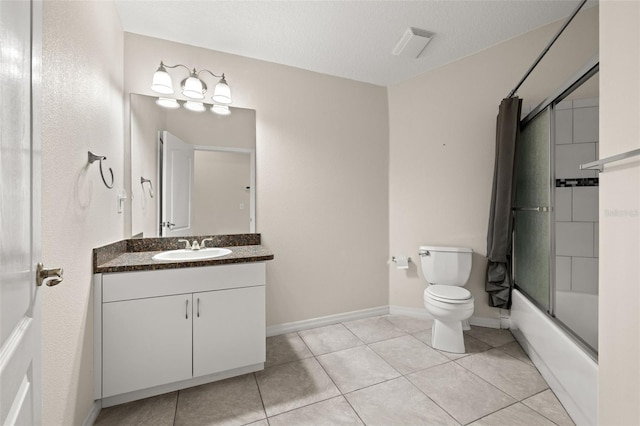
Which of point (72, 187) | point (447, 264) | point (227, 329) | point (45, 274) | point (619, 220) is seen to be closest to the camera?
point (45, 274)

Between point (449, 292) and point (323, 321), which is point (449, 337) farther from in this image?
point (323, 321)

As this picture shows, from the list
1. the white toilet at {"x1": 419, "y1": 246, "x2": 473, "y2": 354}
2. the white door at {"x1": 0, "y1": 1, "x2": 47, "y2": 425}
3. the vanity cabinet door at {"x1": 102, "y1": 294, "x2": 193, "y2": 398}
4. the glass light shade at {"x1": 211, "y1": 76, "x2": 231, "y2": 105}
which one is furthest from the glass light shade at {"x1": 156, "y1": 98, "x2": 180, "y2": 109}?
the white toilet at {"x1": 419, "y1": 246, "x2": 473, "y2": 354}

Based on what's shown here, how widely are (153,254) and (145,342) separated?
1.94ft

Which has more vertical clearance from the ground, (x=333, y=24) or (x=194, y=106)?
(x=333, y=24)

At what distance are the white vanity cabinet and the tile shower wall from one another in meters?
2.37

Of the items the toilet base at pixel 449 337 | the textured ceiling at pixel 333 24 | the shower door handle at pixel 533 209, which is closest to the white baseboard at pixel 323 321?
the toilet base at pixel 449 337

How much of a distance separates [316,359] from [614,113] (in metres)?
2.09

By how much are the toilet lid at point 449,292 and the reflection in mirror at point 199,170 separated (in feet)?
5.14

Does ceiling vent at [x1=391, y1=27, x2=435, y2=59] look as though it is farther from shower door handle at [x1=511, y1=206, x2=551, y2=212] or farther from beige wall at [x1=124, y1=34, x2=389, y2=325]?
shower door handle at [x1=511, y1=206, x2=551, y2=212]

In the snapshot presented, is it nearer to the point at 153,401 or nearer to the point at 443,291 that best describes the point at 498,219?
the point at 443,291

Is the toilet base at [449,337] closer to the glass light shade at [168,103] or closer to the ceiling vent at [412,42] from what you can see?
the ceiling vent at [412,42]

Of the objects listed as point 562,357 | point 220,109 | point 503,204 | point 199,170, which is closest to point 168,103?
point 220,109

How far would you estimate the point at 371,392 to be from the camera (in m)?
1.69

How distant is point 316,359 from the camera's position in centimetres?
206
